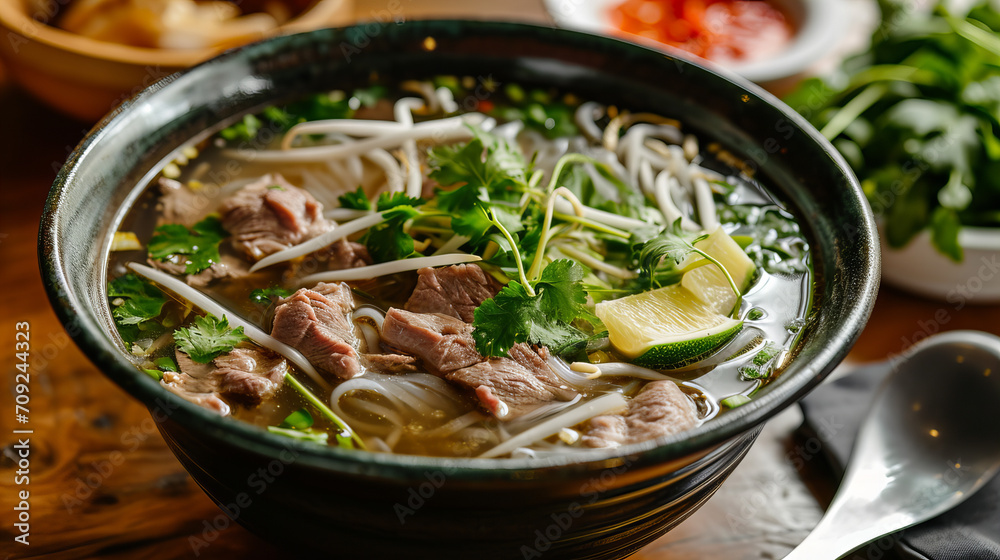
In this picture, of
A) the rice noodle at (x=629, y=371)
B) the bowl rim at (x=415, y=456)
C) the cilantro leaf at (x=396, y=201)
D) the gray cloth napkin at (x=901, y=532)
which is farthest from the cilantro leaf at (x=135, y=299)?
the gray cloth napkin at (x=901, y=532)

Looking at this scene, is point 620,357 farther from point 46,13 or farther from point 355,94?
point 46,13

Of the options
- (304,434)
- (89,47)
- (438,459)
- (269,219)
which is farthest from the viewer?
(89,47)

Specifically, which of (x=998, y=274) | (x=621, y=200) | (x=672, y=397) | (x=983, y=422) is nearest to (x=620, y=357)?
(x=672, y=397)

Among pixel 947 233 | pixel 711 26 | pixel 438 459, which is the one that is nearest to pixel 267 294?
pixel 438 459

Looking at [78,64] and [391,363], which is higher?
[78,64]

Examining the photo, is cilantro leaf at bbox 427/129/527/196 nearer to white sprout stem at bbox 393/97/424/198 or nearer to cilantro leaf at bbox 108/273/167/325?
white sprout stem at bbox 393/97/424/198

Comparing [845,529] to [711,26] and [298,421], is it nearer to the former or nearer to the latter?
[298,421]
